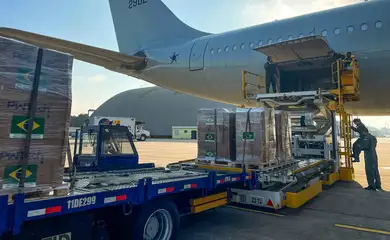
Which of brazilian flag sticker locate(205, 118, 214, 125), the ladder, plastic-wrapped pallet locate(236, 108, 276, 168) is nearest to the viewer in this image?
plastic-wrapped pallet locate(236, 108, 276, 168)

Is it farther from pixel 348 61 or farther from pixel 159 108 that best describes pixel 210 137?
pixel 159 108

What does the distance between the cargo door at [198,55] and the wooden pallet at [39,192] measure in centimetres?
1031

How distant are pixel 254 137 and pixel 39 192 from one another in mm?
3916

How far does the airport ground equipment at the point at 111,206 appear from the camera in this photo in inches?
99.2

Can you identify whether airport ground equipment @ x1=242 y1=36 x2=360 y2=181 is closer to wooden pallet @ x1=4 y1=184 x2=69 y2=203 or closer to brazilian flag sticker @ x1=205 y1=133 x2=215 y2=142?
brazilian flag sticker @ x1=205 y1=133 x2=215 y2=142

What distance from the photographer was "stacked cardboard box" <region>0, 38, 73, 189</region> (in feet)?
8.14

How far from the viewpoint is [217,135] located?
19.9 feet

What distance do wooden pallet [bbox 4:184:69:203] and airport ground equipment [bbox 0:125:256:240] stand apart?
1 cm

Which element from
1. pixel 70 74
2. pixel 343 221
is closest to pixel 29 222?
pixel 70 74

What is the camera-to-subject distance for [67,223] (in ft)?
9.64

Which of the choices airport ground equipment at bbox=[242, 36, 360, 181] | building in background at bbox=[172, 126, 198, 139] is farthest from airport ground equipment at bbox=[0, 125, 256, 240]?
building in background at bbox=[172, 126, 198, 139]

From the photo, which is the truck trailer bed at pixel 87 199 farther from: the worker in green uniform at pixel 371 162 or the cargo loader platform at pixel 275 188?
the worker in green uniform at pixel 371 162

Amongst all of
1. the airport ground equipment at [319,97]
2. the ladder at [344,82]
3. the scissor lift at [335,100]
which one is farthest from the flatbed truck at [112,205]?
the ladder at [344,82]

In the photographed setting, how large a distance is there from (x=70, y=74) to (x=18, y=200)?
1.28m
